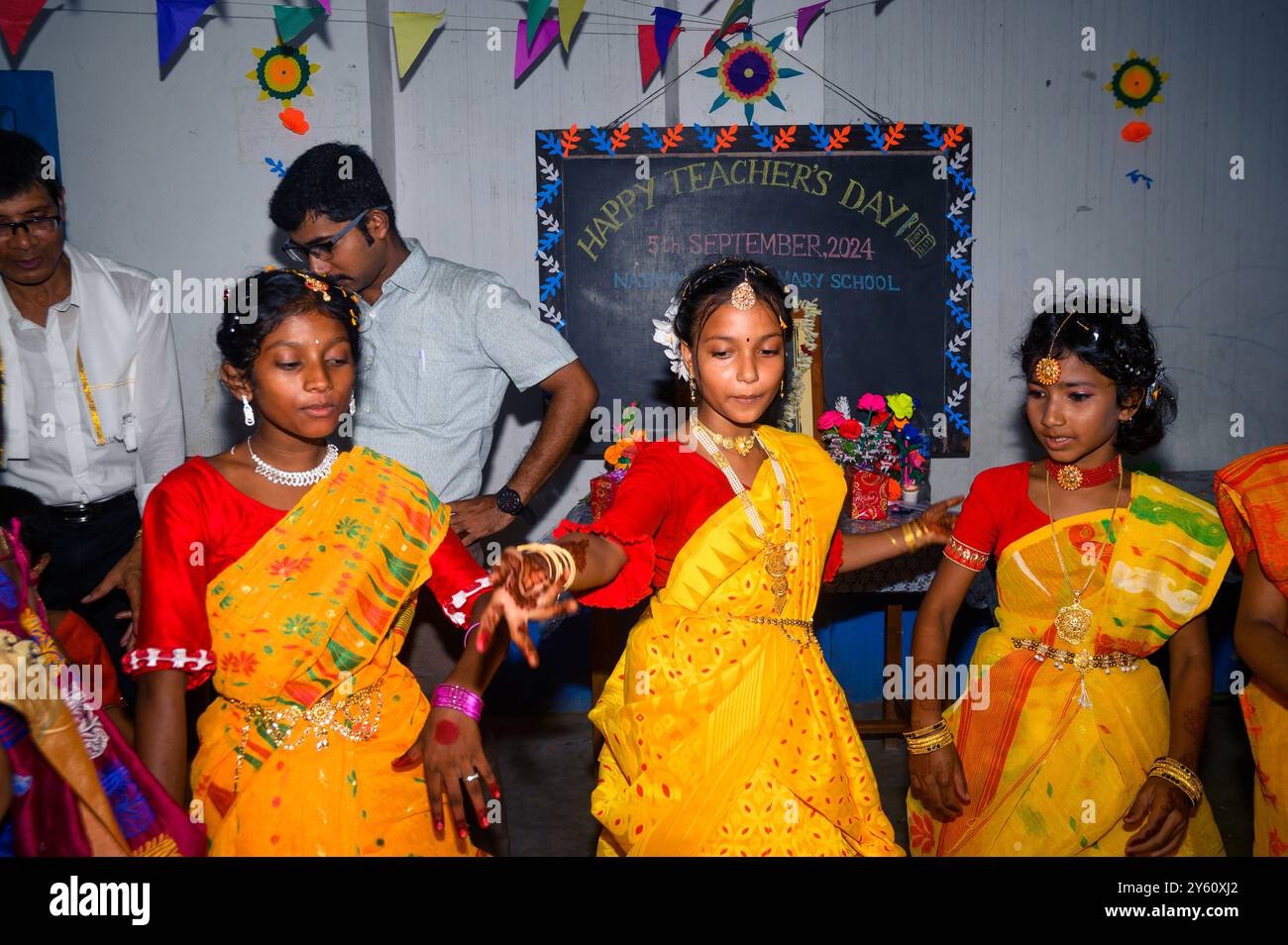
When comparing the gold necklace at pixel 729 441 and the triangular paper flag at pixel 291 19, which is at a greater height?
the triangular paper flag at pixel 291 19

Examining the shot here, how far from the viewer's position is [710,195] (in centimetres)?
463

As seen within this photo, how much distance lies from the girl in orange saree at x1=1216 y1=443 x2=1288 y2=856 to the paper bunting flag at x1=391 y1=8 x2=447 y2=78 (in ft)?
11.6

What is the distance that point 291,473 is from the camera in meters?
2.04

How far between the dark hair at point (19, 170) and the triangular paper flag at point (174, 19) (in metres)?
1.19

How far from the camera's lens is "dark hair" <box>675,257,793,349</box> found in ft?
6.99

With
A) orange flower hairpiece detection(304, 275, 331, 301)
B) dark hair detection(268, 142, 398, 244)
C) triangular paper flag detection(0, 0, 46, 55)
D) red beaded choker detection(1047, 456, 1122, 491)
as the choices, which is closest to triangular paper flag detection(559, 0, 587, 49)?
dark hair detection(268, 142, 398, 244)

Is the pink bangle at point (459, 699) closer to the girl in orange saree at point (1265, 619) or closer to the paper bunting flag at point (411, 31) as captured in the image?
the girl in orange saree at point (1265, 619)

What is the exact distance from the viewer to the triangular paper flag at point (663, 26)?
4.44 m

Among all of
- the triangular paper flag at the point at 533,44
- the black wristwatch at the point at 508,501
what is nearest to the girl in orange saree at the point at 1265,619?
the black wristwatch at the point at 508,501

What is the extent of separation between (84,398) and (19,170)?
661 millimetres

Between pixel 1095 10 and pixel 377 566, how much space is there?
4246 mm

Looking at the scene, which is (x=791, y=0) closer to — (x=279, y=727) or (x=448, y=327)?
(x=448, y=327)

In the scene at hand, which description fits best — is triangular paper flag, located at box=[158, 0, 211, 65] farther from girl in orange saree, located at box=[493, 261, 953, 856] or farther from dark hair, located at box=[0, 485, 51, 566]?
girl in orange saree, located at box=[493, 261, 953, 856]

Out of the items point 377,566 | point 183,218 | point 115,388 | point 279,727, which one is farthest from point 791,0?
point 279,727
